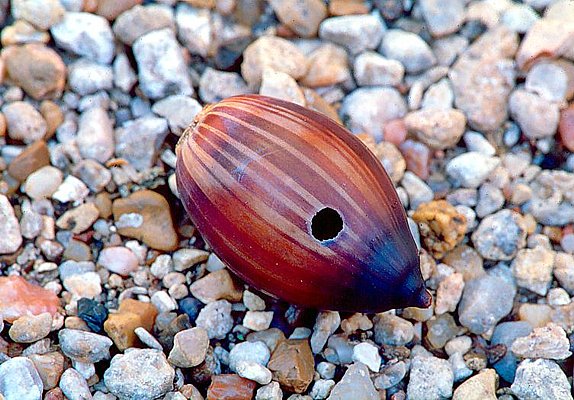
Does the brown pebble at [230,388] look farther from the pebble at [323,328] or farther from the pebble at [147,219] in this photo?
the pebble at [147,219]

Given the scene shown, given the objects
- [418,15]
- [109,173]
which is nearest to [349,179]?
[109,173]

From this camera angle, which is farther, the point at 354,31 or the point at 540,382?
the point at 354,31

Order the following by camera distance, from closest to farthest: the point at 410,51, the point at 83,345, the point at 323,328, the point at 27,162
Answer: the point at 83,345 → the point at 323,328 → the point at 27,162 → the point at 410,51

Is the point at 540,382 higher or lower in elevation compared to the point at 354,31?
lower

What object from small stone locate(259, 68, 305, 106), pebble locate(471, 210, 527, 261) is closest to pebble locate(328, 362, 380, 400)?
pebble locate(471, 210, 527, 261)

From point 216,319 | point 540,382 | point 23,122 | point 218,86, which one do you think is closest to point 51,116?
point 23,122

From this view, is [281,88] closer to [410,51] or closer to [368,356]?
[410,51]
